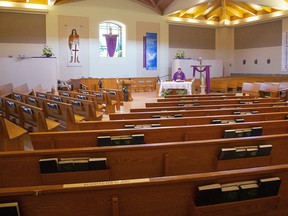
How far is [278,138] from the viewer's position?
7.27 feet

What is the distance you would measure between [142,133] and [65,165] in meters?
0.81

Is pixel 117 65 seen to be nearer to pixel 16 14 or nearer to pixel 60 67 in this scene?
pixel 60 67

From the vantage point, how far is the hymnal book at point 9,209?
1169 mm

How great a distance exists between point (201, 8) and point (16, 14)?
29.4 ft

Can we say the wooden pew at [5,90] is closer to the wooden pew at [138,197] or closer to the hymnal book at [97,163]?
the hymnal book at [97,163]

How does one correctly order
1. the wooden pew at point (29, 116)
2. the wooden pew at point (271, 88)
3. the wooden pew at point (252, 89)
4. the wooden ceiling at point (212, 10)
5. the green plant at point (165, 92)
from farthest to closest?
the wooden ceiling at point (212, 10) < the green plant at point (165, 92) < the wooden pew at point (252, 89) < the wooden pew at point (271, 88) < the wooden pew at point (29, 116)

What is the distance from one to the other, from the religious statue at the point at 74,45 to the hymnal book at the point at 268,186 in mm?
12291

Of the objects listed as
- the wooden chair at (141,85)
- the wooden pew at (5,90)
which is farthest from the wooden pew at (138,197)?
the wooden chair at (141,85)

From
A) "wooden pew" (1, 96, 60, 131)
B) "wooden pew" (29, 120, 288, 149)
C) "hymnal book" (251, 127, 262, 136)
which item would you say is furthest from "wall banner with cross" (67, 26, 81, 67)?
"hymnal book" (251, 127, 262, 136)

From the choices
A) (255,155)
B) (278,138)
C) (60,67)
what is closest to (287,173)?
(255,155)

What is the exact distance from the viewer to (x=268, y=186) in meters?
1.46

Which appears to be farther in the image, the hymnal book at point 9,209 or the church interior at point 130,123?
the church interior at point 130,123

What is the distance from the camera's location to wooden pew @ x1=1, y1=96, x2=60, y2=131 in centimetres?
375

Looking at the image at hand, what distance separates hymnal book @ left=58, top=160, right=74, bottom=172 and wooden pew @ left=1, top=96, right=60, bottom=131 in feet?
6.92
